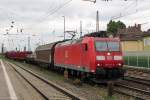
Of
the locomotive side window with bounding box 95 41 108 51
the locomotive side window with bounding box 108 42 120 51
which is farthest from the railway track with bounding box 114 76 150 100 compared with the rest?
the locomotive side window with bounding box 95 41 108 51

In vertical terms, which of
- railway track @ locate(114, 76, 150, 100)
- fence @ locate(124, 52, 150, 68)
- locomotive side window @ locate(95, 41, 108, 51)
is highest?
locomotive side window @ locate(95, 41, 108, 51)

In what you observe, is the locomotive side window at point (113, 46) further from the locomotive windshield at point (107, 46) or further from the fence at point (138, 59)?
the fence at point (138, 59)

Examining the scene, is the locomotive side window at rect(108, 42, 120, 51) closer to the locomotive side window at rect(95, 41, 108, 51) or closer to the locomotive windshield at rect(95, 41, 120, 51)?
the locomotive windshield at rect(95, 41, 120, 51)

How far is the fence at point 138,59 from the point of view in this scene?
1480 inches

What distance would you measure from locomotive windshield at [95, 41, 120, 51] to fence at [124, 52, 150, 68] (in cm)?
1343

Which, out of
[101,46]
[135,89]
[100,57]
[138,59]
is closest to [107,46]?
[101,46]

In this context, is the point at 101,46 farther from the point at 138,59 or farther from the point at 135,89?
the point at 138,59

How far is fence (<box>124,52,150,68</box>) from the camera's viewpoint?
123ft

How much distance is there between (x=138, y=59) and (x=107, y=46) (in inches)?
660

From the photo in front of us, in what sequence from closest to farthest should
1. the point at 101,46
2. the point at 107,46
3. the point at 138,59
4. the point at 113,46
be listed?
the point at 101,46
the point at 107,46
the point at 113,46
the point at 138,59

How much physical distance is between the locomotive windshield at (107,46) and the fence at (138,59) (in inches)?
529

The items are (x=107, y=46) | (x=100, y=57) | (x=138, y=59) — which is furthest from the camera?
(x=138, y=59)

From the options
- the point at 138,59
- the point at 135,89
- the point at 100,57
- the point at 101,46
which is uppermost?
the point at 101,46

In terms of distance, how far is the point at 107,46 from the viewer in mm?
23891
